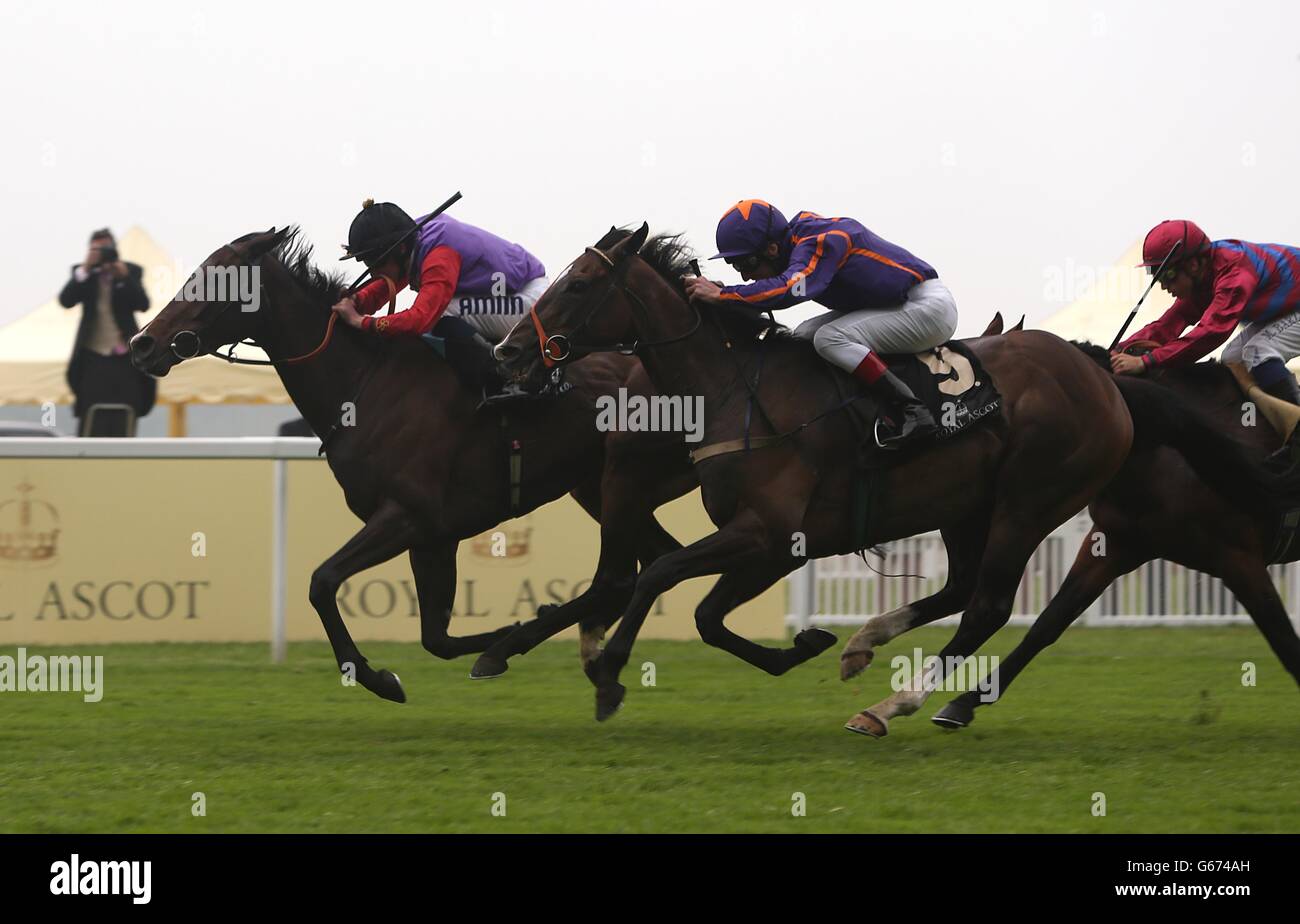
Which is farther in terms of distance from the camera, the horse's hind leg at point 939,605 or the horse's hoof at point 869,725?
the horse's hind leg at point 939,605

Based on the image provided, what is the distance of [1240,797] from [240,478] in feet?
18.7

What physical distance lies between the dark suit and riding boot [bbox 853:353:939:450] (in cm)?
593

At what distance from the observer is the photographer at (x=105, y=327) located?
34.6ft

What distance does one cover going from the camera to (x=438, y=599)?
6586 millimetres

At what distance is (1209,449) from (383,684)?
2.92 meters

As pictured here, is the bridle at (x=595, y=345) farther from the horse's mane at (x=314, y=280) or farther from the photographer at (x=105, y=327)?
the photographer at (x=105, y=327)

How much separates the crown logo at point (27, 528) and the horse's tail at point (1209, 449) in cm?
535

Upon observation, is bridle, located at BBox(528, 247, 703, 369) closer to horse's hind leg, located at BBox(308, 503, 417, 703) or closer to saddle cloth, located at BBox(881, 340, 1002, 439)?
saddle cloth, located at BBox(881, 340, 1002, 439)

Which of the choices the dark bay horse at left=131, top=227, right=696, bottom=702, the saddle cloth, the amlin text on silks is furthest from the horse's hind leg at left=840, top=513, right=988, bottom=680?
the amlin text on silks

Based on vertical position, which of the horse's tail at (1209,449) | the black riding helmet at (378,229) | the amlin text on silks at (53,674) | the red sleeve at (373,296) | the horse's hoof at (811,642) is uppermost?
the black riding helmet at (378,229)

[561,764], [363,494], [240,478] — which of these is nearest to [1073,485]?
[561,764]

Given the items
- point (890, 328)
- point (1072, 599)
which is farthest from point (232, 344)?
point (1072, 599)

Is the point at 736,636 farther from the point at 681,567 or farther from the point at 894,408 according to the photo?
the point at 894,408

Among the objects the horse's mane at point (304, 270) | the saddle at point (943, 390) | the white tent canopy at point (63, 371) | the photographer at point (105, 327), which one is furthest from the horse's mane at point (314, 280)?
the white tent canopy at point (63, 371)
